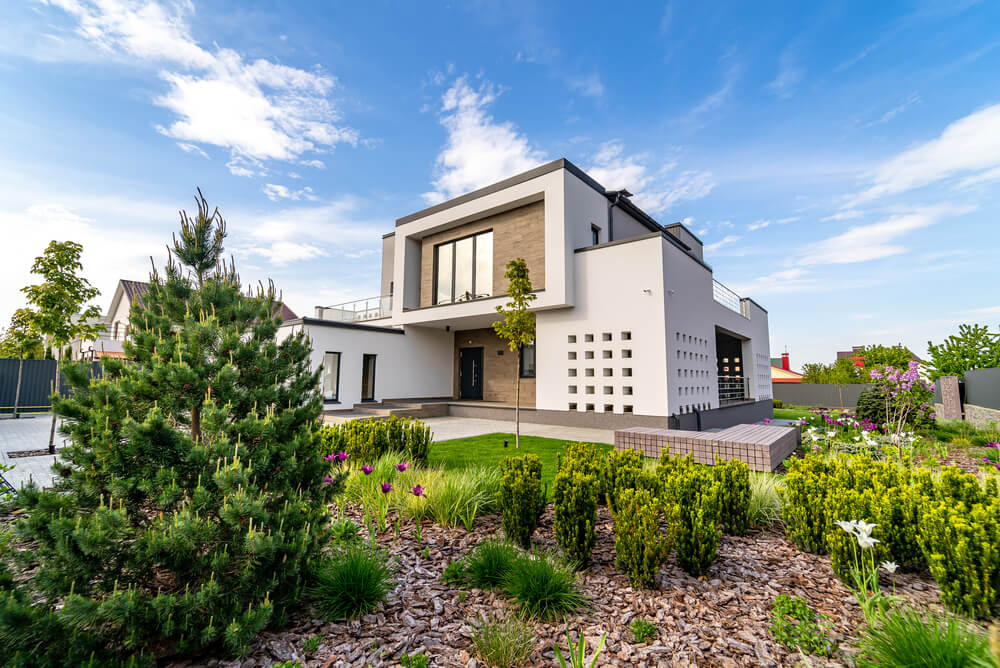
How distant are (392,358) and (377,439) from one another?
37.6 ft

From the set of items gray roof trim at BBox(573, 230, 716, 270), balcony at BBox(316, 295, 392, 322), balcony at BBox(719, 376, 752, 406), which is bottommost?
balcony at BBox(719, 376, 752, 406)

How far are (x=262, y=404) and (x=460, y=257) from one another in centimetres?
1476

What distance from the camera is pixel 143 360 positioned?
2500 mm

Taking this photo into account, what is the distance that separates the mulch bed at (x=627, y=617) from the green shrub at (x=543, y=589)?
0.25 ft

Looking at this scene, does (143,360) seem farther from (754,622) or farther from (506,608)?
(754,622)

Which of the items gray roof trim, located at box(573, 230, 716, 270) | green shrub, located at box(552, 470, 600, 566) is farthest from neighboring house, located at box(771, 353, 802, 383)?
green shrub, located at box(552, 470, 600, 566)

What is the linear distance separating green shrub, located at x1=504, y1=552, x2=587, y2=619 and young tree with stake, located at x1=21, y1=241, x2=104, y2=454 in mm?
13547

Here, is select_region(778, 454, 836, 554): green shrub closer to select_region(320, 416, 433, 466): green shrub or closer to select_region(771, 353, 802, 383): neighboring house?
select_region(320, 416, 433, 466): green shrub

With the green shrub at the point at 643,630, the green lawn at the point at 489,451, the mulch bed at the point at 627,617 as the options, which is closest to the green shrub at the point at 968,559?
the mulch bed at the point at 627,617

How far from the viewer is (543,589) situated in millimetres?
2625

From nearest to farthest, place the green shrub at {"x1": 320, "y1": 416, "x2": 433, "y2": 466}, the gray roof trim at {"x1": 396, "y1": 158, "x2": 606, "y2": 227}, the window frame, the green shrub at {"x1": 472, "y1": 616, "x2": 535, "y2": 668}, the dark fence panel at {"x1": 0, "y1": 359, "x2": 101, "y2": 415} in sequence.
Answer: the green shrub at {"x1": 472, "y1": 616, "x2": 535, "y2": 668} → the green shrub at {"x1": 320, "y1": 416, "x2": 433, "y2": 466} → the gray roof trim at {"x1": 396, "y1": 158, "x2": 606, "y2": 227} → the window frame → the dark fence panel at {"x1": 0, "y1": 359, "x2": 101, "y2": 415}

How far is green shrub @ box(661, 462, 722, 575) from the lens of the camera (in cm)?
299

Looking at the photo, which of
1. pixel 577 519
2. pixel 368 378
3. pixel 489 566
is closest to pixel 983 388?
pixel 577 519

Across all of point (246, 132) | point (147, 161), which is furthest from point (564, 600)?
point (147, 161)
